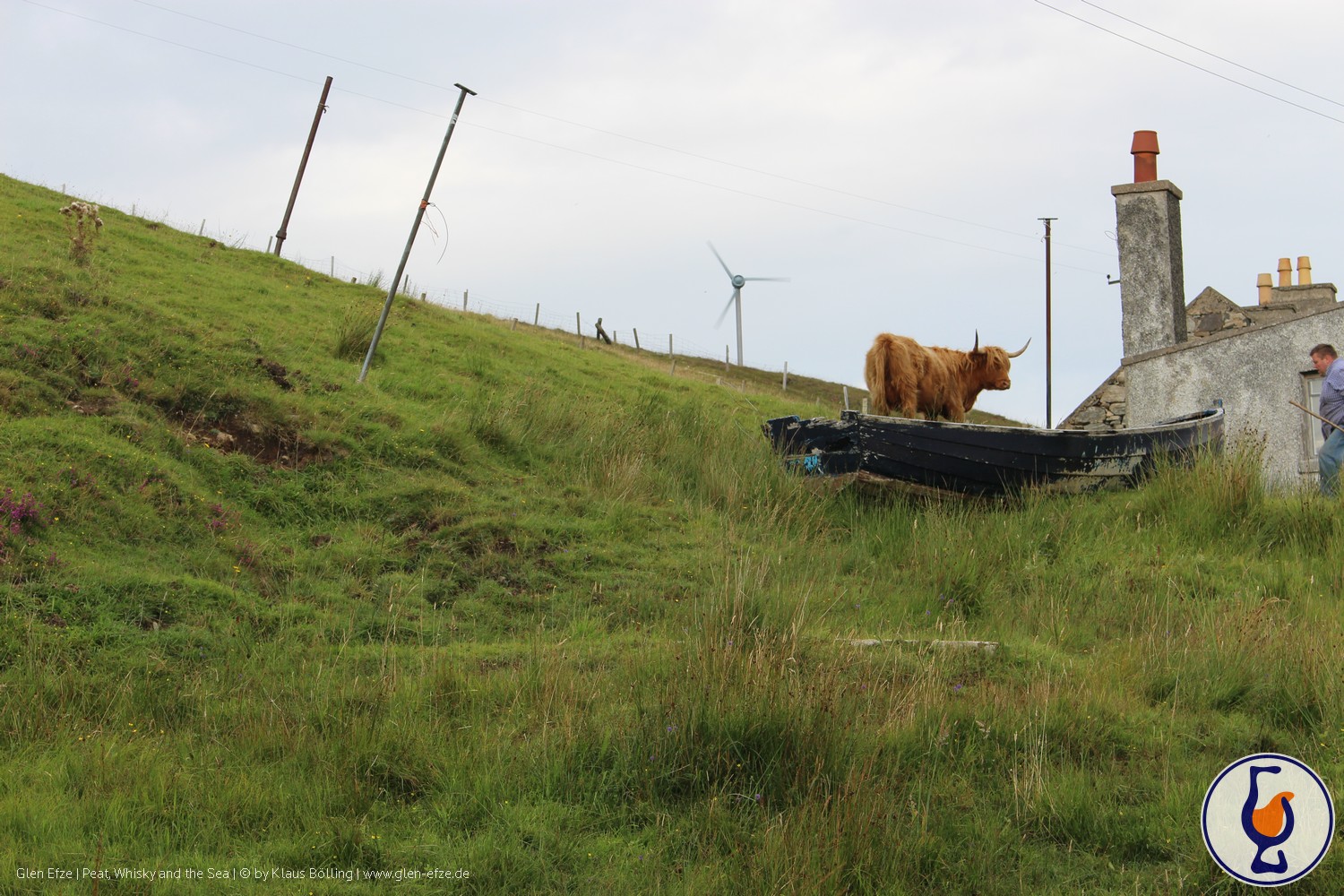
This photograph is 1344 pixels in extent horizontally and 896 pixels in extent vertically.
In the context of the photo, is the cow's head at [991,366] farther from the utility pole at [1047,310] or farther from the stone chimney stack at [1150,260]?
the utility pole at [1047,310]

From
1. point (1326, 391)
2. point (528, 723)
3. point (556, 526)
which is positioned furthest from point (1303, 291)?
point (528, 723)

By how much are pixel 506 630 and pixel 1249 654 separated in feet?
17.8

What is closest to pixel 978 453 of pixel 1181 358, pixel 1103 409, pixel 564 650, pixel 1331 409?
pixel 1331 409

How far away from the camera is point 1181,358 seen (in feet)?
55.9

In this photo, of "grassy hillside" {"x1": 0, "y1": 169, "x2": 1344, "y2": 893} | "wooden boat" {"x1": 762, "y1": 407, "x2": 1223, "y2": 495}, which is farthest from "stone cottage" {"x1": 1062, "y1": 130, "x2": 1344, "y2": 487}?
"grassy hillside" {"x1": 0, "y1": 169, "x2": 1344, "y2": 893}

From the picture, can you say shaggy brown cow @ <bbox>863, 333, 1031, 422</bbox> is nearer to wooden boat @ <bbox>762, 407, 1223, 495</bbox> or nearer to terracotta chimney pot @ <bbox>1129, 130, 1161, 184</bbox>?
wooden boat @ <bbox>762, 407, 1223, 495</bbox>

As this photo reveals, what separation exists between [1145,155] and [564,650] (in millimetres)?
15617

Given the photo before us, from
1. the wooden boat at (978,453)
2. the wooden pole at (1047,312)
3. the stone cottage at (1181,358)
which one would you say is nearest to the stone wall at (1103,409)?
the stone cottage at (1181,358)

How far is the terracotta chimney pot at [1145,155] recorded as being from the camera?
748 inches

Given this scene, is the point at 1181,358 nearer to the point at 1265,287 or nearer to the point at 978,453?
the point at 978,453

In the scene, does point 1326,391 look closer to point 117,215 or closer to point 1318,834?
point 1318,834

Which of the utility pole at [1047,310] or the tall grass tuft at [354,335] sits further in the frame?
the utility pole at [1047,310]

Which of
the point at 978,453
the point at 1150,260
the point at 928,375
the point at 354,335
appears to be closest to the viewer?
the point at 978,453

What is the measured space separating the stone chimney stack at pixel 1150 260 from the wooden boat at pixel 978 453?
543 centimetres
